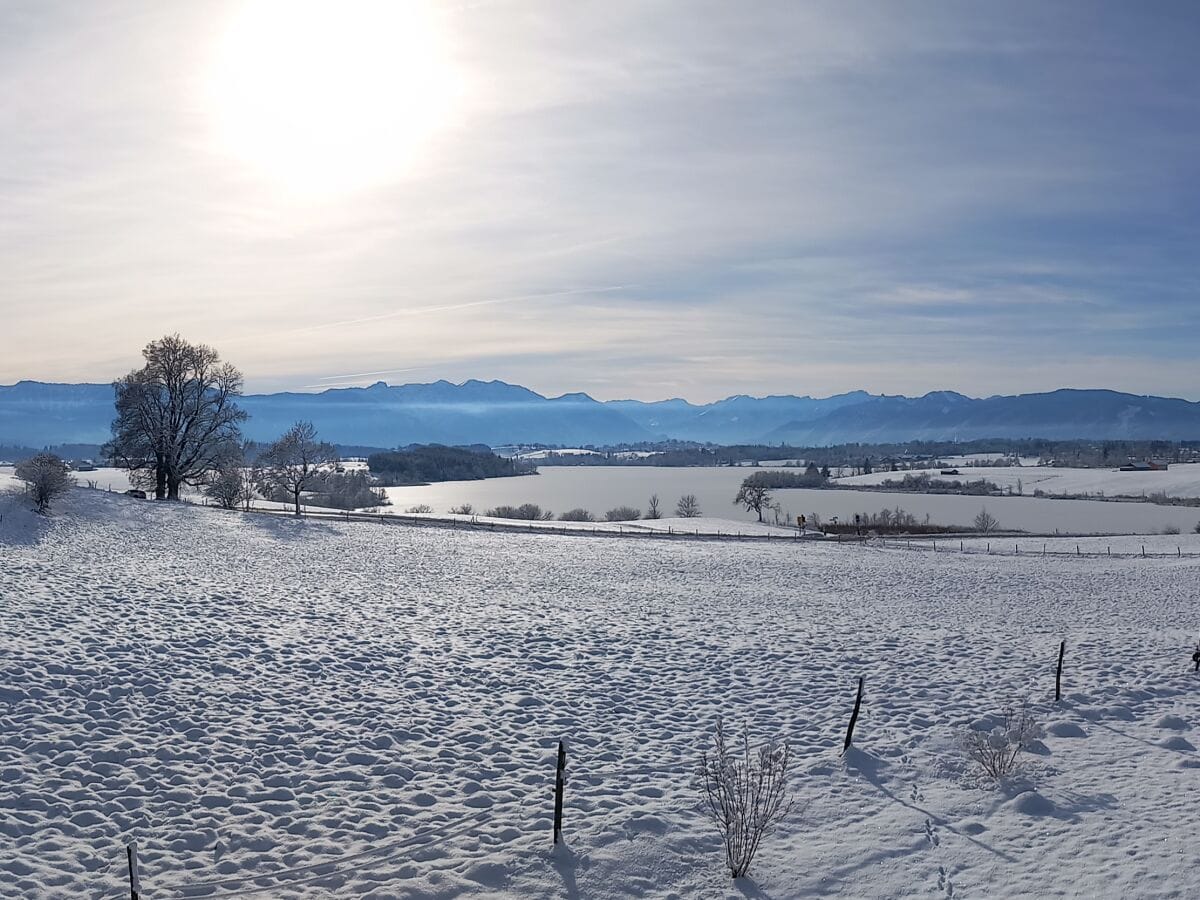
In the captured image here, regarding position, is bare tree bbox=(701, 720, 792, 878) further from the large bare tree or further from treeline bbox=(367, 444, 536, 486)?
treeline bbox=(367, 444, 536, 486)

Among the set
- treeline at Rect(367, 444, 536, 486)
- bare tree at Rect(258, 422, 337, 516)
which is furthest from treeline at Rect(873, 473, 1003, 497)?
bare tree at Rect(258, 422, 337, 516)

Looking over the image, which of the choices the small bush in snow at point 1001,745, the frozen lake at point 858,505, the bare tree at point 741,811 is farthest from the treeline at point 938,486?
the bare tree at point 741,811

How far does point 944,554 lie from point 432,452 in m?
165

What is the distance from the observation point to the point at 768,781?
38.5ft

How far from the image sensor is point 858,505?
125125mm

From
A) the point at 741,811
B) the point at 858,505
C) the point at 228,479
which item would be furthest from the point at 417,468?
the point at 741,811

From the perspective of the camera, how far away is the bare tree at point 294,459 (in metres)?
58.0

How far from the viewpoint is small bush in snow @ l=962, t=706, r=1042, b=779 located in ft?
39.1

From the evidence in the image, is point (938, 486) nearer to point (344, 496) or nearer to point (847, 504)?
point (847, 504)

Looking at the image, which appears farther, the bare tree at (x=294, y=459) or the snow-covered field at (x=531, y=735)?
the bare tree at (x=294, y=459)

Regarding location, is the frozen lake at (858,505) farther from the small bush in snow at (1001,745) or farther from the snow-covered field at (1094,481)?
the small bush in snow at (1001,745)

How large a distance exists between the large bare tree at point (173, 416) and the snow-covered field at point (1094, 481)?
141 m

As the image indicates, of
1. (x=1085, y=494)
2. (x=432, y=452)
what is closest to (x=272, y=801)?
(x=1085, y=494)

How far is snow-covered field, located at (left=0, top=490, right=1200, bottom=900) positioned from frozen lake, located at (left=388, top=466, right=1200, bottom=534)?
69.1m
